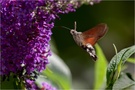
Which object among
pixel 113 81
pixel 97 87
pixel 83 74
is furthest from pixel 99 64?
pixel 83 74

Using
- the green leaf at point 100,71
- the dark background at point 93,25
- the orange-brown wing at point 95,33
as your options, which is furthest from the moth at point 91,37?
the dark background at point 93,25


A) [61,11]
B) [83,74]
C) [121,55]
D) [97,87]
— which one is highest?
Result: [61,11]

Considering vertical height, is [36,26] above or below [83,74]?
above

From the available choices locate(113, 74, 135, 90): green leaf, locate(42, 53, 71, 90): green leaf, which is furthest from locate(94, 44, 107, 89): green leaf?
locate(113, 74, 135, 90): green leaf

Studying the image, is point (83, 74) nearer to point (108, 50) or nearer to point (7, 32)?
point (108, 50)

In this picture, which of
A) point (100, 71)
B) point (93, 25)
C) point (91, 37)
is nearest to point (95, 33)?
point (91, 37)

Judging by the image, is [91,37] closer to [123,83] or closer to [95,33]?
[95,33]

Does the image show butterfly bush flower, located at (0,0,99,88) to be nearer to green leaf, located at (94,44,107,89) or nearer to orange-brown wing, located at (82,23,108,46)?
orange-brown wing, located at (82,23,108,46)
